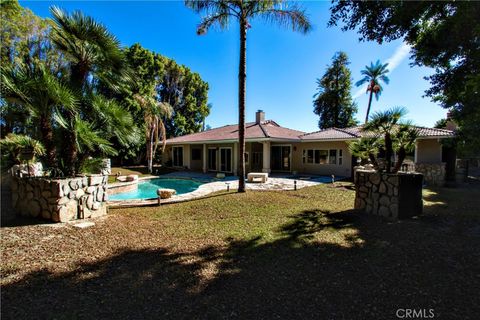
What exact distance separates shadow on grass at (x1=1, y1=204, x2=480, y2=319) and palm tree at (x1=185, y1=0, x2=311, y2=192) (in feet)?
27.5

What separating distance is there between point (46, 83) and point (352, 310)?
300 inches

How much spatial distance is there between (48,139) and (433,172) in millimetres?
19731

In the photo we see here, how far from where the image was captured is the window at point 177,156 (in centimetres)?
2642

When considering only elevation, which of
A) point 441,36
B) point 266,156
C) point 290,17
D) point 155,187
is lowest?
point 155,187

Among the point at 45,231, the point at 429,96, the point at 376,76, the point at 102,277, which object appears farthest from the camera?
the point at 376,76

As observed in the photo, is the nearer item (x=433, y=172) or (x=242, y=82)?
(x=242, y=82)

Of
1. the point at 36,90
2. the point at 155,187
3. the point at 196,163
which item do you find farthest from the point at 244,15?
the point at 196,163

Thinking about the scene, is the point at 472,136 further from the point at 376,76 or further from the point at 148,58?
the point at 376,76

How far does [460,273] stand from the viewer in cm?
385

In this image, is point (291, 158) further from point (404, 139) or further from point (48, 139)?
point (48, 139)

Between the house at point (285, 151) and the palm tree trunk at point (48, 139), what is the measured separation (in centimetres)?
1317

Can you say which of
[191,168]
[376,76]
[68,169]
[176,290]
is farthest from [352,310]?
[376,76]

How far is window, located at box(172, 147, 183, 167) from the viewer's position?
26422mm

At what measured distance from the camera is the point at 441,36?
21.3 feet
